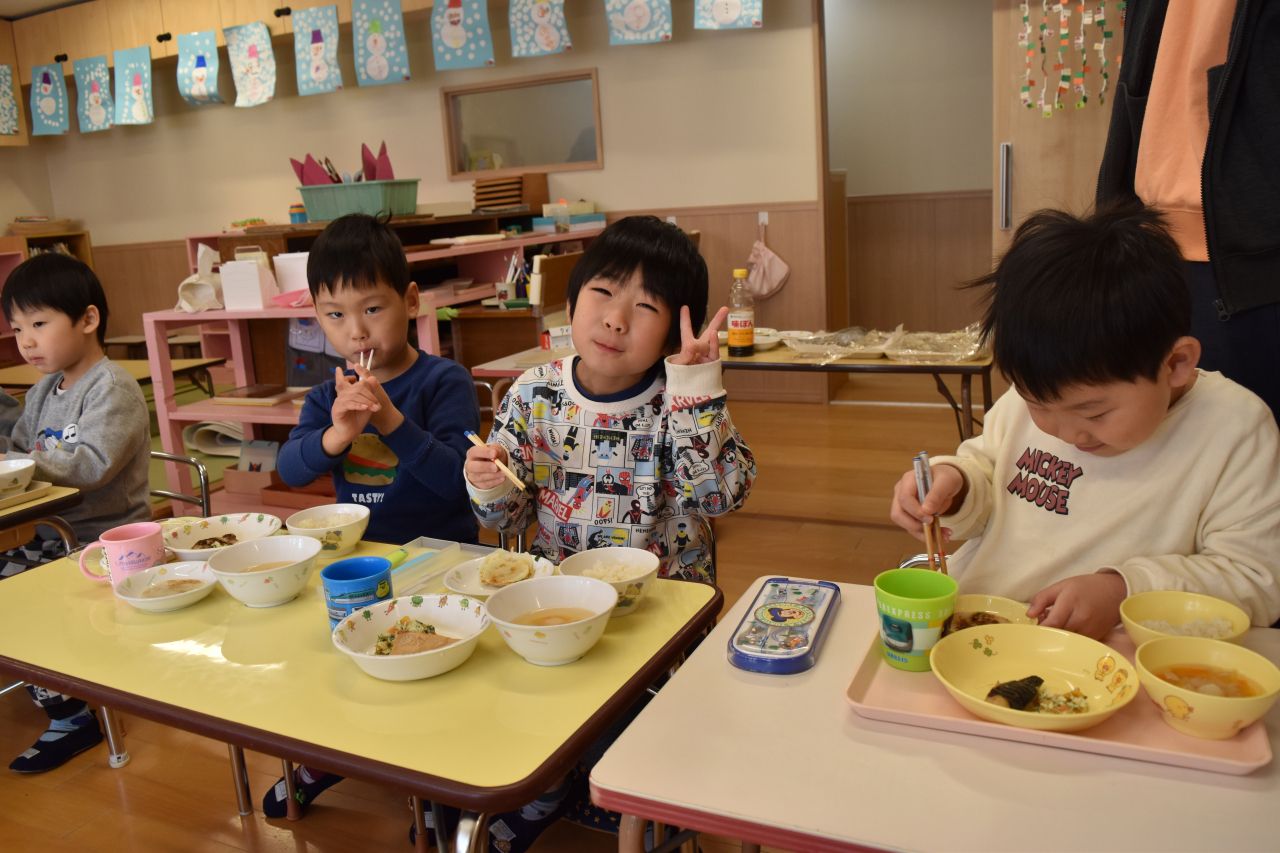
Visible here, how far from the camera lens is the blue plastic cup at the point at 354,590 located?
3.93ft

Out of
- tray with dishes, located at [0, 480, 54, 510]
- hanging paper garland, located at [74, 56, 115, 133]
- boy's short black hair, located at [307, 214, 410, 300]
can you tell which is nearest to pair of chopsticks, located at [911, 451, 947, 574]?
boy's short black hair, located at [307, 214, 410, 300]

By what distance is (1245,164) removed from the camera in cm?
164

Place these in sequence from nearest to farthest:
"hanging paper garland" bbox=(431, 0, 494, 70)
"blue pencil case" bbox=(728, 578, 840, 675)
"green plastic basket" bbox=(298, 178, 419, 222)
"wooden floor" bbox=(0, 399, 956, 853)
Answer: "blue pencil case" bbox=(728, 578, 840, 675)
"wooden floor" bbox=(0, 399, 956, 853)
"green plastic basket" bbox=(298, 178, 419, 222)
"hanging paper garland" bbox=(431, 0, 494, 70)

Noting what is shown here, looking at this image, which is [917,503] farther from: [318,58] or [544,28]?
[318,58]

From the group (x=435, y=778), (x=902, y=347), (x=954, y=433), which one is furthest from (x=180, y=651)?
(x=954, y=433)

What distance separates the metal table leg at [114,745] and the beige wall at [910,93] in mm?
5590

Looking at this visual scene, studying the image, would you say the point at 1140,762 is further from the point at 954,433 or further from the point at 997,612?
the point at 954,433

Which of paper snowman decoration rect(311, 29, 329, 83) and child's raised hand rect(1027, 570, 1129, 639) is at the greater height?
paper snowman decoration rect(311, 29, 329, 83)

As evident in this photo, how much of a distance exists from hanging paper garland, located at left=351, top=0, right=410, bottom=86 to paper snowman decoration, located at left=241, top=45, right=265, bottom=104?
0.81 metres

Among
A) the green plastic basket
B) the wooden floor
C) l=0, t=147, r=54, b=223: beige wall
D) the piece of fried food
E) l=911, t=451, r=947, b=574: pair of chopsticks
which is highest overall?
l=0, t=147, r=54, b=223: beige wall

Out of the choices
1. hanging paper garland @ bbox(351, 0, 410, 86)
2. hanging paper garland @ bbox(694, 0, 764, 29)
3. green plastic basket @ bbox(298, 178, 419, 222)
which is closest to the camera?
green plastic basket @ bbox(298, 178, 419, 222)

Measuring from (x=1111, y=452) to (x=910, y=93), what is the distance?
5623 millimetres

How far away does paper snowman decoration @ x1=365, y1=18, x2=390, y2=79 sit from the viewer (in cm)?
559

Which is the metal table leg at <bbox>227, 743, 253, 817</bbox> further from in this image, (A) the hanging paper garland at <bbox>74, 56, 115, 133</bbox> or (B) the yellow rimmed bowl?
(A) the hanging paper garland at <bbox>74, 56, 115, 133</bbox>
